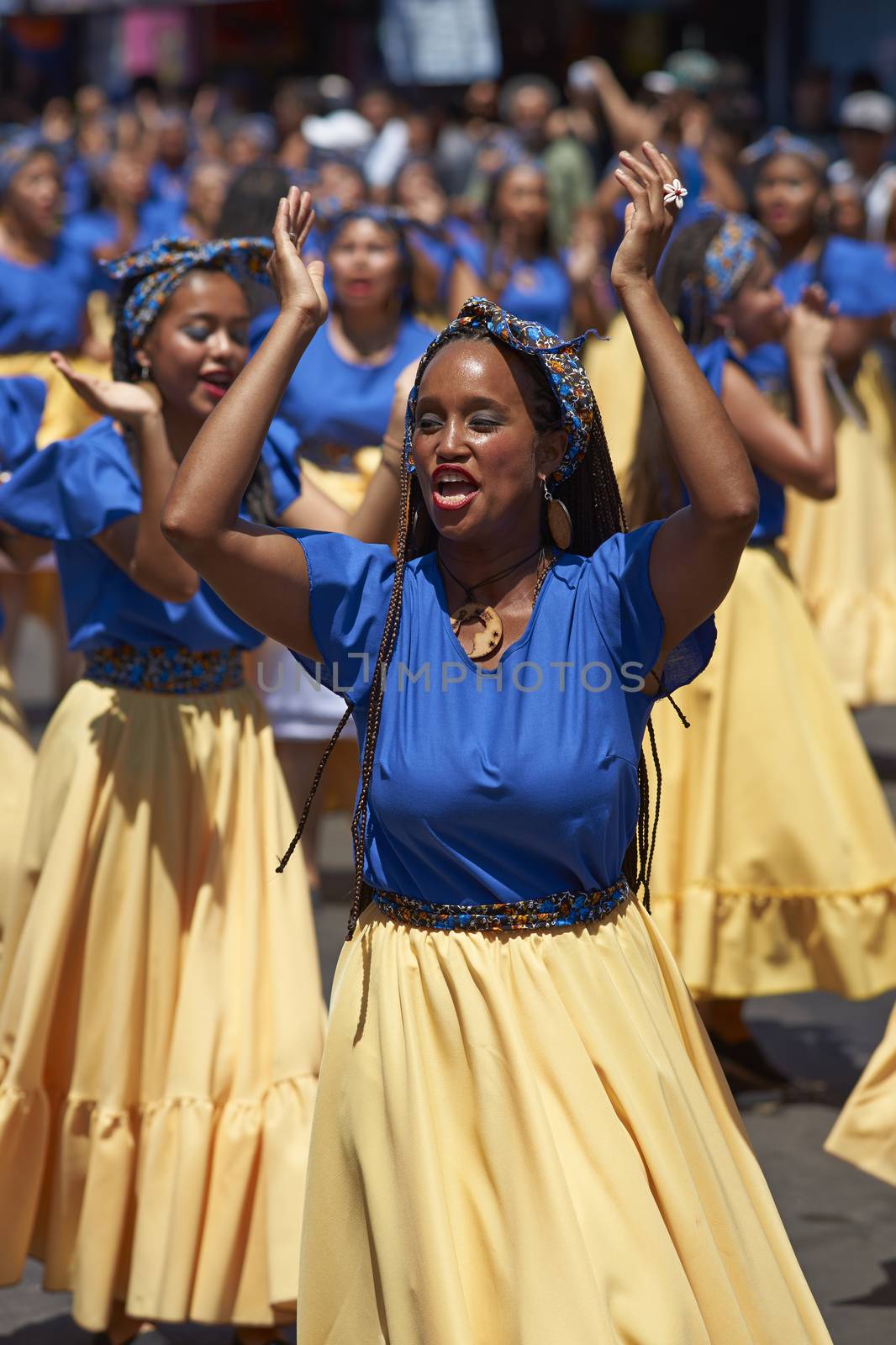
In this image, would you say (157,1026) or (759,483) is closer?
(157,1026)

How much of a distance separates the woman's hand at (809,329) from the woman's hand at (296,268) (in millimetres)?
2681

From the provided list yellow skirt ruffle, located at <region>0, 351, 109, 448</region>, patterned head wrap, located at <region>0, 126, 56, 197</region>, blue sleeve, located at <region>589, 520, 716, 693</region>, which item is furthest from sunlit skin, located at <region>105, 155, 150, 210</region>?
blue sleeve, located at <region>589, 520, 716, 693</region>

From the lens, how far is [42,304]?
973 centimetres

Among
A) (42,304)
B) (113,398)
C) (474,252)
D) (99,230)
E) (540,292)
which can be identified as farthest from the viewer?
(99,230)

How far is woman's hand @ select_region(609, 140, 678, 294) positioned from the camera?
287cm

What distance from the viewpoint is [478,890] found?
3016mm

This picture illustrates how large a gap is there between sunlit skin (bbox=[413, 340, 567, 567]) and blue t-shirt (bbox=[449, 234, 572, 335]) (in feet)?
27.8

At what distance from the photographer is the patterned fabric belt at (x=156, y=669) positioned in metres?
4.39

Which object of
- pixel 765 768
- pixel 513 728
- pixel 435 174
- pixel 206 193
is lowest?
pixel 513 728

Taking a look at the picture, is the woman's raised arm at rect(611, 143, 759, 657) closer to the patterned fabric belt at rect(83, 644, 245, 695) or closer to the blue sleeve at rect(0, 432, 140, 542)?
the blue sleeve at rect(0, 432, 140, 542)

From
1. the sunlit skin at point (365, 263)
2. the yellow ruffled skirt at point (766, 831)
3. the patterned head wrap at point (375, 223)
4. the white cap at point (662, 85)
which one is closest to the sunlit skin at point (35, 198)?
the patterned head wrap at point (375, 223)

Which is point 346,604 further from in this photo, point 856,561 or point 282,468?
point 856,561

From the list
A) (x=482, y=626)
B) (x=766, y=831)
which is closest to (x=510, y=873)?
(x=482, y=626)

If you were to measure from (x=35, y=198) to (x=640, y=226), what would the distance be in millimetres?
7572
